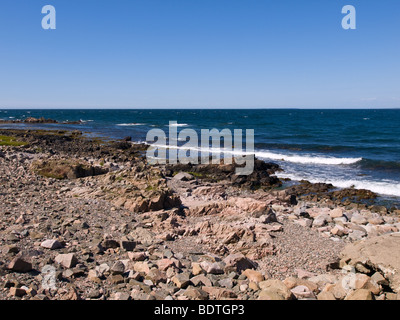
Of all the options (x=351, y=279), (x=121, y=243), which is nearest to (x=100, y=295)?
(x=121, y=243)

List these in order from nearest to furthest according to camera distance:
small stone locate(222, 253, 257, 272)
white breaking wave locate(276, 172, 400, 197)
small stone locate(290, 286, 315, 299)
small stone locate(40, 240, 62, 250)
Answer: small stone locate(290, 286, 315, 299)
small stone locate(222, 253, 257, 272)
small stone locate(40, 240, 62, 250)
white breaking wave locate(276, 172, 400, 197)

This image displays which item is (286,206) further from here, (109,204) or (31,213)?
(31,213)

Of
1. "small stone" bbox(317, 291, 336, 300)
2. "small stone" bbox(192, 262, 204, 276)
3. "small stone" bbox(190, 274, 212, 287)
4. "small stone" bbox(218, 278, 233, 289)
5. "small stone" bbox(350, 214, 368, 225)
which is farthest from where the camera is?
"small stone" bbox(350, 214, 368, 225)

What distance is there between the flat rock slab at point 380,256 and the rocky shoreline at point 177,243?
0.10ft

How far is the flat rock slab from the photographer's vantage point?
8.54 m

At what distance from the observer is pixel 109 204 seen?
15.2 m

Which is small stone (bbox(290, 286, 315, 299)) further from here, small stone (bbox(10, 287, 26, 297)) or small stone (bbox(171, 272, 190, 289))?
small stone (bbox(10, 287, 26, 297))

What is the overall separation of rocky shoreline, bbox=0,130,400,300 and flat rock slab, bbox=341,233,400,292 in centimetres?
3

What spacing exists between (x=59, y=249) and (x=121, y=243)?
1.85 metres

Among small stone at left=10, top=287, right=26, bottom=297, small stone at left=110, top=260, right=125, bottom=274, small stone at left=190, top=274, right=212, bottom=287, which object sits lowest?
small stone at left=190, top=274, right=212, bottom=287

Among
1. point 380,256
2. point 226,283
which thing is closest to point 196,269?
point 226,283

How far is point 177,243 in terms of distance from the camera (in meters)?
11.6

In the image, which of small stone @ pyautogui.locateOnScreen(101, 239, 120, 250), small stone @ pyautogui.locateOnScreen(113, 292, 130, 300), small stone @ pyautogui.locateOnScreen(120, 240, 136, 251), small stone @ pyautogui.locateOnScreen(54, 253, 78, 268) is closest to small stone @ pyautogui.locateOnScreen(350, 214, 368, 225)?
small stone @ pyautogui.locateOnScreen(120, 240, 136, 251)

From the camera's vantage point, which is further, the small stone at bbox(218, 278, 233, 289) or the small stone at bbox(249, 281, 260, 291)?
the small stone at bbox(218, 278, 233, 289)
